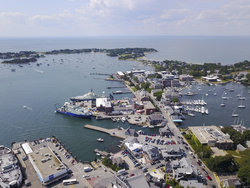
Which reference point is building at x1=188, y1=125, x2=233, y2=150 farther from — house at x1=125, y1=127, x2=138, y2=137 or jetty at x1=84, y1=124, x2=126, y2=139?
jetty at x1=84, y1=124, x2=126, y2=139

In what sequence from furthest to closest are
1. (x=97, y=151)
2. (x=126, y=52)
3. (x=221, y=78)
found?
(x=126, y=52) → (x=221, y=78) → (x=97, y=151)

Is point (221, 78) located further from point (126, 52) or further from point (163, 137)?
point (126, 52)

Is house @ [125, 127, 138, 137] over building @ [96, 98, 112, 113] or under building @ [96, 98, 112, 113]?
under

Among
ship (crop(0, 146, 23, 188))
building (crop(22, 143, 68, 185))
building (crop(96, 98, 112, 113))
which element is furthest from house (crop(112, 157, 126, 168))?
building (crop(96, 98, 112, 113))

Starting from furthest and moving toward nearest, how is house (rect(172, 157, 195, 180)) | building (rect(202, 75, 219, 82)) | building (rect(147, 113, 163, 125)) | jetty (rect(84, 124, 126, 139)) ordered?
1. building (rect(202, 75, 219, 82))
2. building (rect(147, 113, 163, 125))
3. jetty (rect(84, 124, 126, 139))
4. house (rect(172, 157, 195, 180))

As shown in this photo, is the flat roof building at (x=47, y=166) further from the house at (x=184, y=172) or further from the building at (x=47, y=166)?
the house at (x=184, y=172)

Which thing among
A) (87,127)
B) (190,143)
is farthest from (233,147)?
(87,127)

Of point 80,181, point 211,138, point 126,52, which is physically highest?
point 126,52
